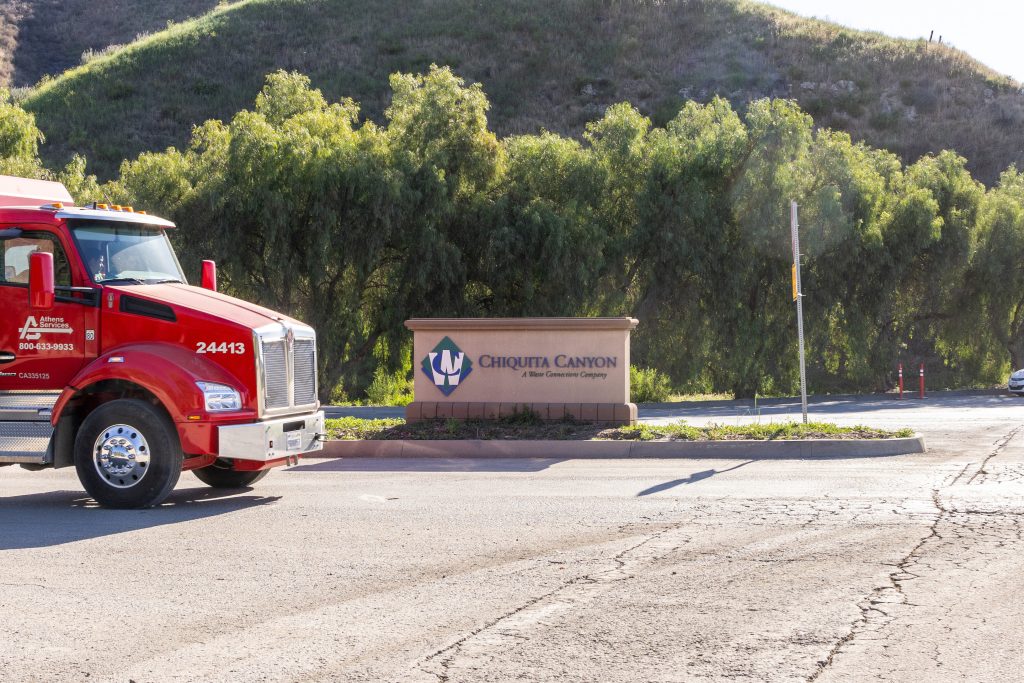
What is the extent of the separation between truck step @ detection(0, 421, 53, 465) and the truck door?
421 millimetres

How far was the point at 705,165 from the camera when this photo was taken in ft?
105

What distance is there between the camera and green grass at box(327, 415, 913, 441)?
15.6m

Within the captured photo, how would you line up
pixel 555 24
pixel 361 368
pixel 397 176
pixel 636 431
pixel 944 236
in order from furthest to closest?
1. pixel 555 24
2. pixel 944 236
3. pixel 361 368
4. pixel 397 176
5. pixel 636 431

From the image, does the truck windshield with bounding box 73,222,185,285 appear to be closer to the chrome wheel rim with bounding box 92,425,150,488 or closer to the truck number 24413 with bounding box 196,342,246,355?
the truck number 24413 with bounding box 196,342,246,355

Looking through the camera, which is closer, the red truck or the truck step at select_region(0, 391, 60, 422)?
the red truck

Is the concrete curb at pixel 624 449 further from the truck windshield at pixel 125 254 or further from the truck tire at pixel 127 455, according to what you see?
the truck tire at pixel 127 455

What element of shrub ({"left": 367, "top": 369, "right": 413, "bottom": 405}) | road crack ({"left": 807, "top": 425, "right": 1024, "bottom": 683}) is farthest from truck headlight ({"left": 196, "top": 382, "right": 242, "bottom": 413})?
shrub ({"left": 367, "top": 369, "right": 413, "bottom": 405})

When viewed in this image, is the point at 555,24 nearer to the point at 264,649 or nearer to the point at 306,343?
the point at 306,343

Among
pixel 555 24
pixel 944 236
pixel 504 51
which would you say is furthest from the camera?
pixel 555 24

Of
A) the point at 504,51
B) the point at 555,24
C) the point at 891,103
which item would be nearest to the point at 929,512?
the point at 891,103

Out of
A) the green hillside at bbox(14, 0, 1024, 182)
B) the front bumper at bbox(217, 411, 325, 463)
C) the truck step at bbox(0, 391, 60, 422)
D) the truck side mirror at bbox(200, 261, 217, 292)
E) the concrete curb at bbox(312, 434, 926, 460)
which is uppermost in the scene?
the green hillside at bbox(14, 0, 1024, 182)

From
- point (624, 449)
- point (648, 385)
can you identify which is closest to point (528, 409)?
point (624, 449)

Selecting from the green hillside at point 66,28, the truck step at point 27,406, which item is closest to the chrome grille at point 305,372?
the truck step at point 27,406

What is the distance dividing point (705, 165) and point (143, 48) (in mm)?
52833
